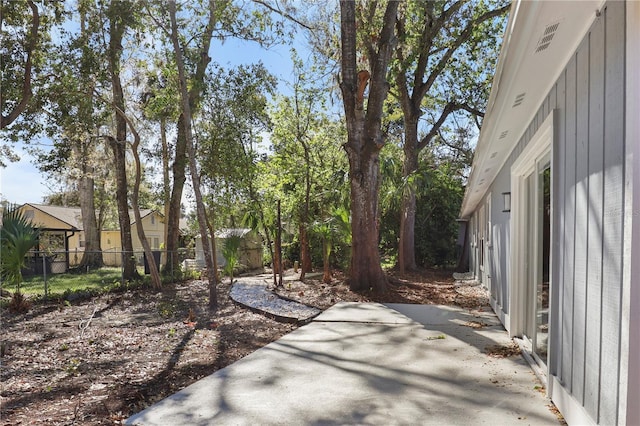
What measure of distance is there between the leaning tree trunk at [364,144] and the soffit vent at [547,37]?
661 cm

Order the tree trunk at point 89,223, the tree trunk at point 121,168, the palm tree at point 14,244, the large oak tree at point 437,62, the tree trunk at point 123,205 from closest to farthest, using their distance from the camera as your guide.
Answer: the palm tree at point 14,244, the tree trunk at point 121,168, the large oak tree at point 437,62, the tree trunk at point 123,205, the tree trunk at point 89,223

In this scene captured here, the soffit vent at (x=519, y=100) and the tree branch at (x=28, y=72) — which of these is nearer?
the soffit vent at (x=519, y=100)

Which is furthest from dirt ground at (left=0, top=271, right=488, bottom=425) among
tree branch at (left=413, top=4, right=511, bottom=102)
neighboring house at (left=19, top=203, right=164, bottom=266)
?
neighboring house at (left=19, top=203, right=164, bottom=266)

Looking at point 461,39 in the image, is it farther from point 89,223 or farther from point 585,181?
point 89,223

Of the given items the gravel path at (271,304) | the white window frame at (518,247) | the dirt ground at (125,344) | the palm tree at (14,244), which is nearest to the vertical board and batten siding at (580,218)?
the white window frame at (518,247)

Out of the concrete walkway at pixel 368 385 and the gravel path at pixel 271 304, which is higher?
the concrete walkway at pixel 368 385

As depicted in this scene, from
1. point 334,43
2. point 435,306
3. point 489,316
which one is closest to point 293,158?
point 334,43

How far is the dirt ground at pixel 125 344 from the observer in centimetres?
391

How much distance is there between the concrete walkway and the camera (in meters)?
3.39

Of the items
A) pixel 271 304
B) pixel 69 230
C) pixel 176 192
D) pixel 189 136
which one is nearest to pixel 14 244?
pixel 189 136

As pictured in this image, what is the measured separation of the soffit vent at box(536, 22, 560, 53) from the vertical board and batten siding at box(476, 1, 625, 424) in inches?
7.3

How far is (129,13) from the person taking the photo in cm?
992

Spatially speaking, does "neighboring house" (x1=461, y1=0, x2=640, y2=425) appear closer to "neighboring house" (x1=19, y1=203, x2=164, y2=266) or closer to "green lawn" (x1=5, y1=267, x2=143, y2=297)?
"green lawn" (x1=5, y1=267, x2=143, y2=297)

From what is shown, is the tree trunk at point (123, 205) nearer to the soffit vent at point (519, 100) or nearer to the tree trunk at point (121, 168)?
the tree trunk at point (121, 168)
